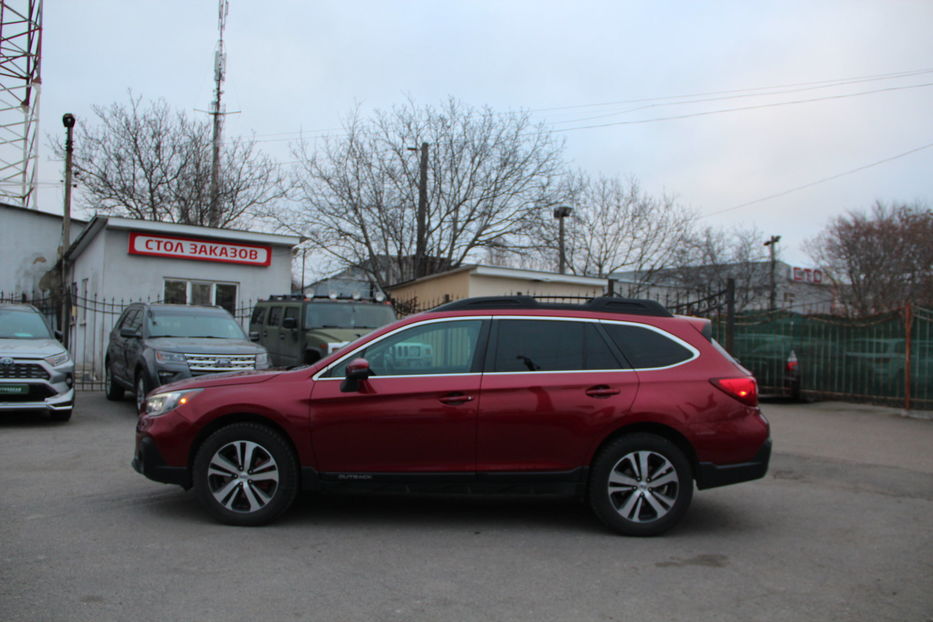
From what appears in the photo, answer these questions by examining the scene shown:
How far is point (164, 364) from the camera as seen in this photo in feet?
35.3

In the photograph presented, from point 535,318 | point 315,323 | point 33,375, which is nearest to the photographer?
point 535,318

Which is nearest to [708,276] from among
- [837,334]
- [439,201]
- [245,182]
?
[439,201]

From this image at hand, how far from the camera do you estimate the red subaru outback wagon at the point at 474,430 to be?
554 centimetres

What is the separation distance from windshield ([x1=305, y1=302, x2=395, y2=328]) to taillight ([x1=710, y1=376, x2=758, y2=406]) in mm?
8758

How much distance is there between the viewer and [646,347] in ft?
19.1

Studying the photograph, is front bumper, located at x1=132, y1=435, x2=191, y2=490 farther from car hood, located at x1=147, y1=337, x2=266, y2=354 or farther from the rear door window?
car hood, located at x1=147, y1=337, x2=266, y2=354

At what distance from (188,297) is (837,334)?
47.8 feet

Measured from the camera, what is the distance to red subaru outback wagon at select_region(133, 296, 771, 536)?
18.2 feet

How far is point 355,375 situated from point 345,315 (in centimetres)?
850

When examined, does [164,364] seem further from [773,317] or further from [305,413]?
[773,317]

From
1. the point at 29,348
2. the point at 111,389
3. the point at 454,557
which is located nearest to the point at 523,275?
the point at 111,389

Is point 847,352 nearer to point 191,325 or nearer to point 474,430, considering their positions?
point 474,430

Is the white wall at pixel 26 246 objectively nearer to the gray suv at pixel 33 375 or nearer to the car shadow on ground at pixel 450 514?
the gray suv at pixel 33 375

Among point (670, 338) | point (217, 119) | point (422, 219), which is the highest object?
point (217, 119)
